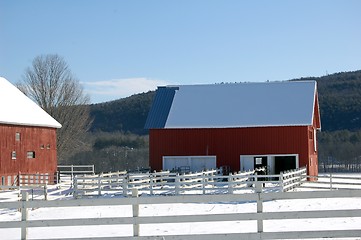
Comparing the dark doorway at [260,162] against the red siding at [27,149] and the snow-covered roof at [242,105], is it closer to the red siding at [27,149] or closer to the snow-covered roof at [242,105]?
the snow-covered roof at [242,105]

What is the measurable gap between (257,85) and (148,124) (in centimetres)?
851

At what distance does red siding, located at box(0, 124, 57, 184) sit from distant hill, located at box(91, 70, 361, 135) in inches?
3163

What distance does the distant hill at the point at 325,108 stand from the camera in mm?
120113

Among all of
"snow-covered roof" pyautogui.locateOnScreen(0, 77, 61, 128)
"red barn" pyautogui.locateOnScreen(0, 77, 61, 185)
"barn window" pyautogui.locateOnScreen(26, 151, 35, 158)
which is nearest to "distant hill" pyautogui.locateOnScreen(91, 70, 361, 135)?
"red barn" pyautogui.locateOnScreen(0, 77, 61, 185)

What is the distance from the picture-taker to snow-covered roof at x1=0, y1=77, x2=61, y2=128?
134 feet

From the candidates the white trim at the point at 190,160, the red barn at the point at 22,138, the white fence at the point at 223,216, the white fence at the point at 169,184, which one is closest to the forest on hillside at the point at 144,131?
the red barn at the point at 22,138

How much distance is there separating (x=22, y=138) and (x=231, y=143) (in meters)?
13.7

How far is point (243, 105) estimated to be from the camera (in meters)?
43.5

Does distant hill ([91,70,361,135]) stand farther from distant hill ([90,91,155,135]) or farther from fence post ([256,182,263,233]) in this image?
fence post ([256,182,263,233])

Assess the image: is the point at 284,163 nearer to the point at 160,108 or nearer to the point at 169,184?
the point at 160,108

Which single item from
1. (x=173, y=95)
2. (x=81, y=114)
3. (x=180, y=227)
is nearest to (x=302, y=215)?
(x=180, y=227)

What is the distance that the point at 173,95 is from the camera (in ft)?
149

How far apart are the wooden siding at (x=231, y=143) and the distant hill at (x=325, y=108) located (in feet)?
258

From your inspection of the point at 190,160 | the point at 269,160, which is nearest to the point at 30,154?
the point at 190,160
